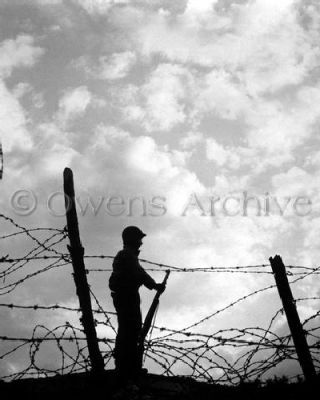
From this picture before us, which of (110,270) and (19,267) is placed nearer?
(19,267)

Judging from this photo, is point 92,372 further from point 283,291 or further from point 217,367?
point 283,291

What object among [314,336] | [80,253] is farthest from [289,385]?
[80,253]

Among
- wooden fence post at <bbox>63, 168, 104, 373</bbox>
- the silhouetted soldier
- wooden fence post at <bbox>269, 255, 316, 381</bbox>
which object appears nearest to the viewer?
wooden fence post at <bbox>63, 168, 104, 373</bbox>

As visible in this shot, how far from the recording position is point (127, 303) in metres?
5.28

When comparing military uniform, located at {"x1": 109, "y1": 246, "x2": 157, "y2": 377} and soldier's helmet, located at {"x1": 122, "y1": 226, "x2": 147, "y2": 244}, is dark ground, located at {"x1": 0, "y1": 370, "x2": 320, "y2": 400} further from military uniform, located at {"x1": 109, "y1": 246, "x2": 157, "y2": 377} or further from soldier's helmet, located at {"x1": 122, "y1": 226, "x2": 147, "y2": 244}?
soldier's helmet, located at {"x1": 122, "y1": 226, "x2": 147, "y2": 244}

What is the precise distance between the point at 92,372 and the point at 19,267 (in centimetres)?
146

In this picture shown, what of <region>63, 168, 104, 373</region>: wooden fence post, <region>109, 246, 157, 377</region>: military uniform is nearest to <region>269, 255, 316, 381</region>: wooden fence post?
<region>109, 246, 157, 377</region>: military uniform

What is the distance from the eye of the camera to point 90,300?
174 inches

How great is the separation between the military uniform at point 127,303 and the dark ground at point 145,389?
10.0 inches

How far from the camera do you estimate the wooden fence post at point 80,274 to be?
4.19 metres

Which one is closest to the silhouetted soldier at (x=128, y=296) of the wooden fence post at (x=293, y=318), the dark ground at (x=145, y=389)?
the dark ground at (x=145, y=389)

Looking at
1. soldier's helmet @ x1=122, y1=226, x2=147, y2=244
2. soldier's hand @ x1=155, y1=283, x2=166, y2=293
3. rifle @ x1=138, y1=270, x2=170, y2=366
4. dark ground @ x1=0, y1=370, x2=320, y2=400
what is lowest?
dark ground @ x1=0, y1=370, x2=320, y2=400

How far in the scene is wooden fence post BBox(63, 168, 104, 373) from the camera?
4.19m

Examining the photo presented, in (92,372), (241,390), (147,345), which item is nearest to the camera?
(92,372)
